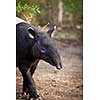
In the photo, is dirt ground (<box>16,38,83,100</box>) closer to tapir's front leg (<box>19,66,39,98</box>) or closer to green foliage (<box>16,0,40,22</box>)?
tapir's front leg (<box>19,66,39,98</box>)

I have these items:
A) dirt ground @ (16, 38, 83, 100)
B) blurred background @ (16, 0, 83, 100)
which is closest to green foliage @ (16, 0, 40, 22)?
blurred background @ (16, 0, 83, 100)

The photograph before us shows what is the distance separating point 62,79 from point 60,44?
0.44ft

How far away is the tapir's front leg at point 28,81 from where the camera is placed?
2248mm

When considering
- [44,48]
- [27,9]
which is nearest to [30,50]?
[44,48]

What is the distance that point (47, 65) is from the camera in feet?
7.39

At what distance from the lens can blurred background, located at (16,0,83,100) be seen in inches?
89.8

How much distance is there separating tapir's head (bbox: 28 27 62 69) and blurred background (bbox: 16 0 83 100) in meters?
0.04

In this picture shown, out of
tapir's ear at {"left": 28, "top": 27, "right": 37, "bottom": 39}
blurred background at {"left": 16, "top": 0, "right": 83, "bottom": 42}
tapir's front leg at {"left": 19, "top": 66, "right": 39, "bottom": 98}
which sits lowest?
tapir's front leg at {"left": 19, "top": 66, "right": 39, "bottom": 98}

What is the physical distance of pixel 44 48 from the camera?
87.6 inches

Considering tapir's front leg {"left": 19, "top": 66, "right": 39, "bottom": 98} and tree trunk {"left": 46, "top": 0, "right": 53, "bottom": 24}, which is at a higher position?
tree trunk {"left": 46, "top": 0, "right": 53, "bottom": 24}

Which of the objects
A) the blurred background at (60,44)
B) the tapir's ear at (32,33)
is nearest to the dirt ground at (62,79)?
the blurred background at (60,44)
